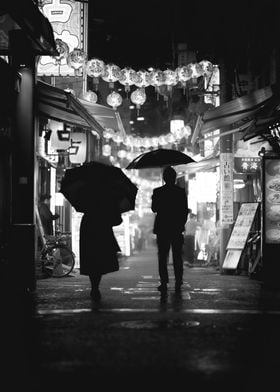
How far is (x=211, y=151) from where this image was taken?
28.7m

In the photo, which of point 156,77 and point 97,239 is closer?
point 97,239

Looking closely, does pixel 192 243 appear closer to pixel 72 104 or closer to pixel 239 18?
pixel 239 18

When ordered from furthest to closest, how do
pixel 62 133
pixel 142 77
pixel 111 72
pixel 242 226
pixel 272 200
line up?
pixel 142 77
pixel 111 72
pixel 62 133
pixel 242 226
pixel 272 200

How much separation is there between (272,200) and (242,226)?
3722 mm

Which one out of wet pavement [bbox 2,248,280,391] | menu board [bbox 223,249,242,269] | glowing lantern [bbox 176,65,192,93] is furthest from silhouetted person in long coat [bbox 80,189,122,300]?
glowing lantern [bbox 176,65,192,93]

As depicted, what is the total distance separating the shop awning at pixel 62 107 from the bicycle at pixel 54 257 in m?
3.73

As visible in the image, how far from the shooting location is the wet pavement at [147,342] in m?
5.24

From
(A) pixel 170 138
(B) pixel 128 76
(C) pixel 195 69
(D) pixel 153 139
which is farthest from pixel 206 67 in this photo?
(D) pixel 153 139

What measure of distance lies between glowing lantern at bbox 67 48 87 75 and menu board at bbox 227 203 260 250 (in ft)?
23.3

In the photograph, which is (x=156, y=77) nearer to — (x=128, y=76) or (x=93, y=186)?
(x=128, y=76)

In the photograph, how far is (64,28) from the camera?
2247cm

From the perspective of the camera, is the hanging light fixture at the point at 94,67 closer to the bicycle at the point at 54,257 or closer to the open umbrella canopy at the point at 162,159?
the bicycle at the point at 54,257

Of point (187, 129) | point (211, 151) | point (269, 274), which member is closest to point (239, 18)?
point (211, 151)

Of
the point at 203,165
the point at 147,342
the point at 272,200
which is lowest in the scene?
the point at 147,342
